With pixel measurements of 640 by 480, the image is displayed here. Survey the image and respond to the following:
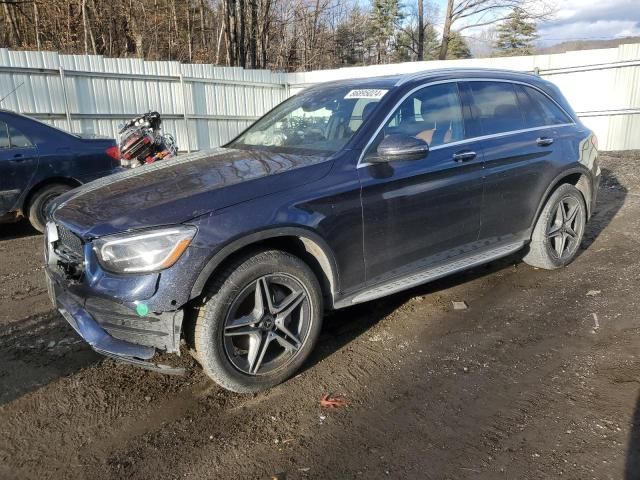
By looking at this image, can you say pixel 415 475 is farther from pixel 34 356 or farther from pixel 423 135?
pixel 34 356

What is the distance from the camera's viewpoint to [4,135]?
6227 millimetres

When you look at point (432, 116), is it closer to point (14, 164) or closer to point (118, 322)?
point (118, 322)

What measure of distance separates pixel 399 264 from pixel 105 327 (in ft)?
6.48

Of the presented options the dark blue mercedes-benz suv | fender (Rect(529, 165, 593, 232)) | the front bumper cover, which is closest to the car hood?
the dark blue mercedes-benz suv

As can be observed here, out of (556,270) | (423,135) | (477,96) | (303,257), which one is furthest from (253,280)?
Result: (556,270)

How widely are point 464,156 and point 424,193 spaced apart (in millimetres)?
556

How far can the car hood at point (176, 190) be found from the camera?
267cm

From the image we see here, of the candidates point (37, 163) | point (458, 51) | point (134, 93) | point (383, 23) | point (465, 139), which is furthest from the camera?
point (458, 51)

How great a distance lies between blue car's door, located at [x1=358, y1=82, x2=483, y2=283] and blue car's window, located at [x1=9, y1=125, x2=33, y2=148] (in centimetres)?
518

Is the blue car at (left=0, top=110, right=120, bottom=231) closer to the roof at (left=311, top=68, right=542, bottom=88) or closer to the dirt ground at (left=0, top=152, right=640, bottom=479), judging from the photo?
the dirt ground at (left=0, top=152, right=640, bottom=479)

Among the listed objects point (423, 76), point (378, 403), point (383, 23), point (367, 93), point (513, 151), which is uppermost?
point (383, 23)

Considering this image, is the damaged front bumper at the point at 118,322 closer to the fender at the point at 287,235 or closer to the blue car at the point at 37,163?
the fender at the point at 287,235

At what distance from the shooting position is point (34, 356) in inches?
136

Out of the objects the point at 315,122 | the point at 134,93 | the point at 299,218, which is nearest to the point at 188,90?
the point at 134,93
